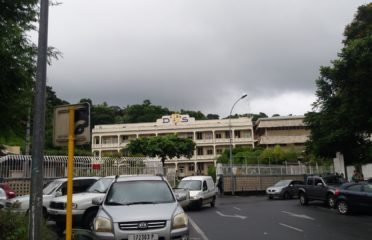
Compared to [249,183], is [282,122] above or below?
above

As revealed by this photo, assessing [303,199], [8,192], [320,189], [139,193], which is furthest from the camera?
[303,199]

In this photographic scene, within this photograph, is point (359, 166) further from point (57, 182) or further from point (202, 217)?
point (57, 182)

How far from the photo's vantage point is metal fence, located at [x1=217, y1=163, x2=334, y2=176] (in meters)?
37.2

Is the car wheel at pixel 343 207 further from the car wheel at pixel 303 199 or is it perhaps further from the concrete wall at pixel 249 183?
the concrete wall at pixel 249 183

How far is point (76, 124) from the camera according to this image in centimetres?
737

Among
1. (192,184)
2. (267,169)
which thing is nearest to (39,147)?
(192,184)

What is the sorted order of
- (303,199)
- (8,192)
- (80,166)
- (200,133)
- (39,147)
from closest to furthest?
1. (39,147)
2. (8,192)
3. (303,199)
4. (80,166)
5. (200,133)

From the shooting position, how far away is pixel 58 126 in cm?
750

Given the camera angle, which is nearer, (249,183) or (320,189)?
(320,189)

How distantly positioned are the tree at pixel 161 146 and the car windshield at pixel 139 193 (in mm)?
50999

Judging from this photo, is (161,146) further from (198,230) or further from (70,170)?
(70,170)

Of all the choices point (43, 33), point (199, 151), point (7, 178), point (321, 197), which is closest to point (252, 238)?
point (43, 33)

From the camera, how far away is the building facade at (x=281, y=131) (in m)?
81.2

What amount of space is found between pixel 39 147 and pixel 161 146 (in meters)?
55.0
